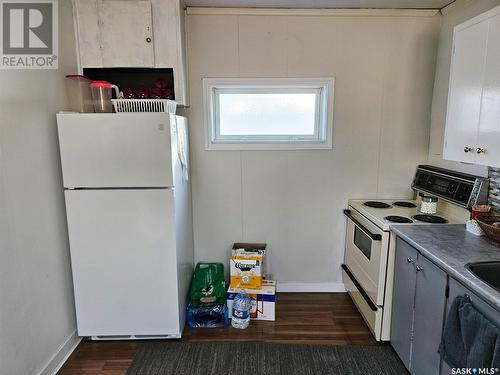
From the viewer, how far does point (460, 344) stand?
141 cm

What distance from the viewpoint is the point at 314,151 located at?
2.78 metres

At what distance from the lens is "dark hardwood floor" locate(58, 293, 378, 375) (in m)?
2.11

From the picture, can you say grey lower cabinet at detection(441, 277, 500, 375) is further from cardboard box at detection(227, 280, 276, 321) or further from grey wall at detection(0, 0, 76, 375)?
grey wall at detection(0, 0, 76, 375)

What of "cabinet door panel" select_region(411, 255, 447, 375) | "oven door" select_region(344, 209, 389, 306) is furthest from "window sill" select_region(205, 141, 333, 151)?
"cabinet door panel" select_region(411, 255, 447, 375)

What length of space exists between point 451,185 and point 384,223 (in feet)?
2.08

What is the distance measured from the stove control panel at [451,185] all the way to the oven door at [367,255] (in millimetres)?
578

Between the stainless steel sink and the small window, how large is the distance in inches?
59.7

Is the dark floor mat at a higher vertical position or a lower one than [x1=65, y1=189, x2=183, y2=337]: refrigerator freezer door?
lower

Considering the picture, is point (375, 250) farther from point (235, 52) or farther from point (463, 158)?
point (235, 52)

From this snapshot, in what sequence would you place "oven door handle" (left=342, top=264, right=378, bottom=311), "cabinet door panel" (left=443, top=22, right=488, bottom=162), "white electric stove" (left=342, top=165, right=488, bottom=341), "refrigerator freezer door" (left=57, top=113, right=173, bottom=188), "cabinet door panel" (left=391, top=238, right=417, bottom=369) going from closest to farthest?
"cabinet door panel" (left=443, top=22, right=488, bottom=162) < "cabinet door panel" (left=391, top=238, right=417, bottom=369) < "refrigerator freezer door" (left=57, top=113, right=173, bottom=188) < "white electric stove" (left=342, top=165, right=488, bottom=341) < "oven door handle" (left=342, top=264, right=378, bottom=311)

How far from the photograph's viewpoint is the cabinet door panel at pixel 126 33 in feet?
7.20

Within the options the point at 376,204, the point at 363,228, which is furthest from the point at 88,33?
the point at 376,204

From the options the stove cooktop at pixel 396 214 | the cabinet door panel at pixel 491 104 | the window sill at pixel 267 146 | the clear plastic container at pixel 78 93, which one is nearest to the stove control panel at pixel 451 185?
the stove cooktop at pixel 396 214

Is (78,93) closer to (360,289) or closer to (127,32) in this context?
(127,32)
